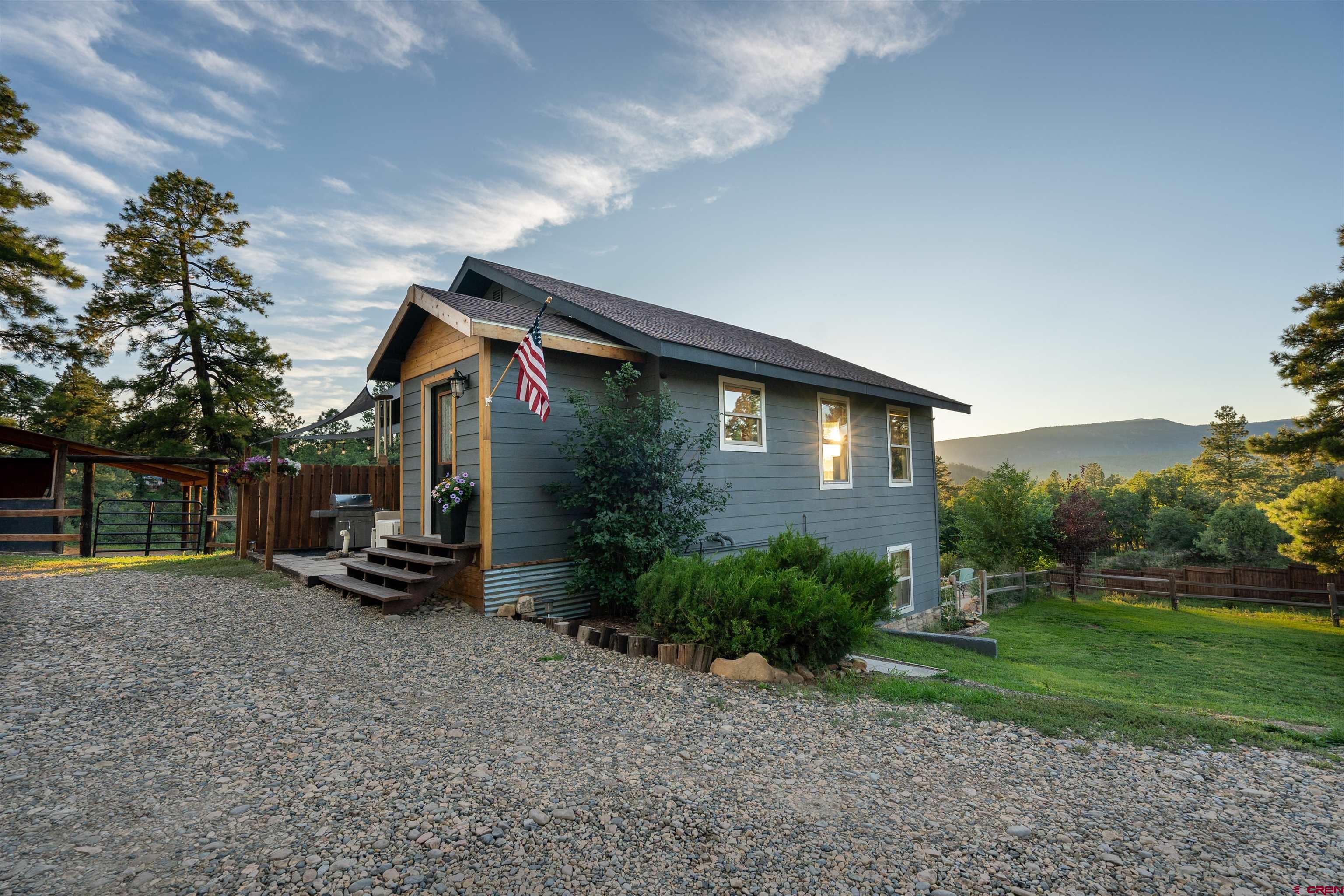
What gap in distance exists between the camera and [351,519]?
37.4 feet

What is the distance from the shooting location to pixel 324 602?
7.00 m

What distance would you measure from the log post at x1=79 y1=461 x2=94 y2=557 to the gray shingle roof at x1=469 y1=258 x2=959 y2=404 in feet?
32.1

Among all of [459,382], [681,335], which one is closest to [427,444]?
[459,382]

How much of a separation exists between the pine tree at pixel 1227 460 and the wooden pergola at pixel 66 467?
4628 cm

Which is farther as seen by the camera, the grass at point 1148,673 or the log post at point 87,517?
the log post at point 87,517

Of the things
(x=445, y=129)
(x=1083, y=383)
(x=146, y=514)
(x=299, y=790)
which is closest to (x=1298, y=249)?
(x=1083, y=383)

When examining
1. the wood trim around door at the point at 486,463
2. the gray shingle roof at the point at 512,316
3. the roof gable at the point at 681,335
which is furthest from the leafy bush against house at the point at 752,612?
the gray shingle roof at the point at 512,316

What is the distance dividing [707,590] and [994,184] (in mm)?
10011

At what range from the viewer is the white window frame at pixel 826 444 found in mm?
10266

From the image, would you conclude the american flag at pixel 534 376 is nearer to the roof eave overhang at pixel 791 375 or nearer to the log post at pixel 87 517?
the roof eave overhang at pixel 791 375

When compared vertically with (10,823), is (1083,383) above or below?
above

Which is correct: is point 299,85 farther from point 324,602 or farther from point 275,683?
point 275,683

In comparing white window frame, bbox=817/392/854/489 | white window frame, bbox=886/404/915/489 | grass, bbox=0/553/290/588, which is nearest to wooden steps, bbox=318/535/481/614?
grass, bbox=0/553/290/588

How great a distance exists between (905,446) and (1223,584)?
48.9 ft
